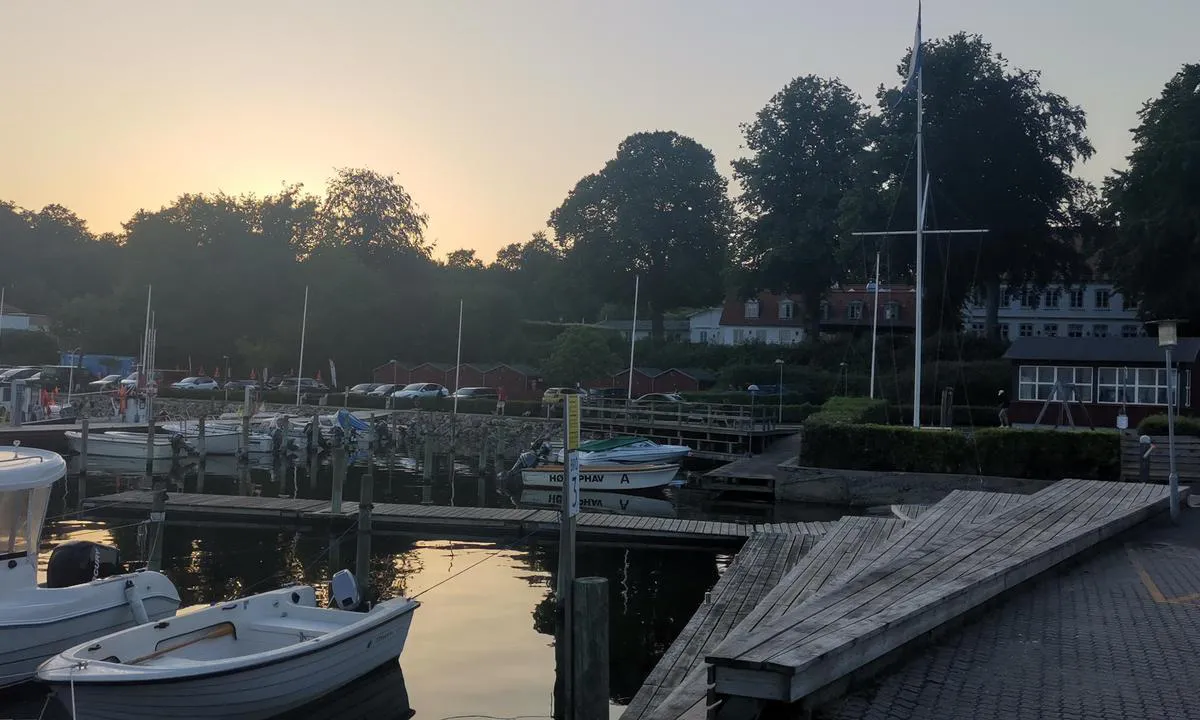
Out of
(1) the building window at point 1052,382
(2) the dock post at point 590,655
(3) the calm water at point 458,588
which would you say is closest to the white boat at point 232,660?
(3) the calm water at point 458,588

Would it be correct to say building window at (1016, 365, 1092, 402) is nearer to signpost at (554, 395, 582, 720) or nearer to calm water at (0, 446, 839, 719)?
calm water at (0, 446, 839, 719)

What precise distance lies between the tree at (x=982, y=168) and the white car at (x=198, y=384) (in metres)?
48.1

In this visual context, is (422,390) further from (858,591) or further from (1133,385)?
(858,591)

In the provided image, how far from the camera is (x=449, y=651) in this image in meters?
16.8

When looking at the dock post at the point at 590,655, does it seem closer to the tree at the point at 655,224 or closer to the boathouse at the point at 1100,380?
the boathouse at the point at 1100,380

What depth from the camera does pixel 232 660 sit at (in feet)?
40.2

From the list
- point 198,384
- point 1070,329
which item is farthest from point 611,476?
point 1070,329

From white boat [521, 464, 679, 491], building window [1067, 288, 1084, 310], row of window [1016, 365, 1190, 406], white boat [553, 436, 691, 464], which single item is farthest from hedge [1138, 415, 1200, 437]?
building window [1067, 288, 1084, 310]

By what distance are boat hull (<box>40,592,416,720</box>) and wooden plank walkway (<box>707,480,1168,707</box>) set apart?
643 cm

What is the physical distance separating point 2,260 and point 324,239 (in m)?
47.9

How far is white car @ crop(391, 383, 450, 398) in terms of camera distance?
69125mm

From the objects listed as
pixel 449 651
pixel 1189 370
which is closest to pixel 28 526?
pixel 449 651

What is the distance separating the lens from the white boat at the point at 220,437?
161ft

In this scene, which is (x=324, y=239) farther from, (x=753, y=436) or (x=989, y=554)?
(x=989, y=554)
